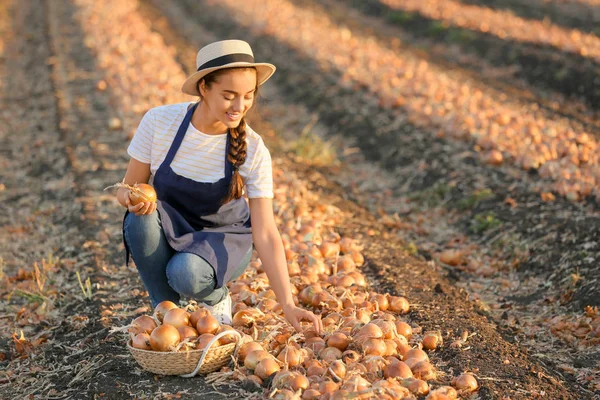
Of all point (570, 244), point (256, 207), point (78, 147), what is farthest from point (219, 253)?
point (78, 147)

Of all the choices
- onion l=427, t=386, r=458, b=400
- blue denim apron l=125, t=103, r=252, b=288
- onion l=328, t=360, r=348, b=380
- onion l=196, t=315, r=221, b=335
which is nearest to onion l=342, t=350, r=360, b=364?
onion l=328, t=360, r=348, b=380

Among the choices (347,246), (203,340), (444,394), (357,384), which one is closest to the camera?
(357,384)

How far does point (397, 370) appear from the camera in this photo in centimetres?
273

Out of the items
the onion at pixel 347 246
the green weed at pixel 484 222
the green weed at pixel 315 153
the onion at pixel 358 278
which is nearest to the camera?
the onion at pixel 358 278

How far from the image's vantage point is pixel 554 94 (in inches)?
364

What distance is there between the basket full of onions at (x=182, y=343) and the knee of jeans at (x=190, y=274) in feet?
0.52

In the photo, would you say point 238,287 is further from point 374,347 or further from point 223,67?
point 223,67

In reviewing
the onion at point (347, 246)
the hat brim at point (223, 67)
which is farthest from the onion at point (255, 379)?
the onion at point (347, 246)

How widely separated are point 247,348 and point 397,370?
0.61 m

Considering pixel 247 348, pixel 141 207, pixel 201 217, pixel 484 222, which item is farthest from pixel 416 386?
pixel 484 222

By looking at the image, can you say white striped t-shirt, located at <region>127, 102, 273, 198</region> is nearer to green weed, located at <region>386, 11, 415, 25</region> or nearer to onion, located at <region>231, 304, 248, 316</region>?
onion, located at <region>231, 304, 248, 316</region>

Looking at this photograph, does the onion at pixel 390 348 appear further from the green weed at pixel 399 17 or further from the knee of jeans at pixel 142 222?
the green weed at pixel 399 17

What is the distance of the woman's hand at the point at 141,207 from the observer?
2836mm

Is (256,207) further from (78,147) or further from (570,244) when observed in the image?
(78,147)
